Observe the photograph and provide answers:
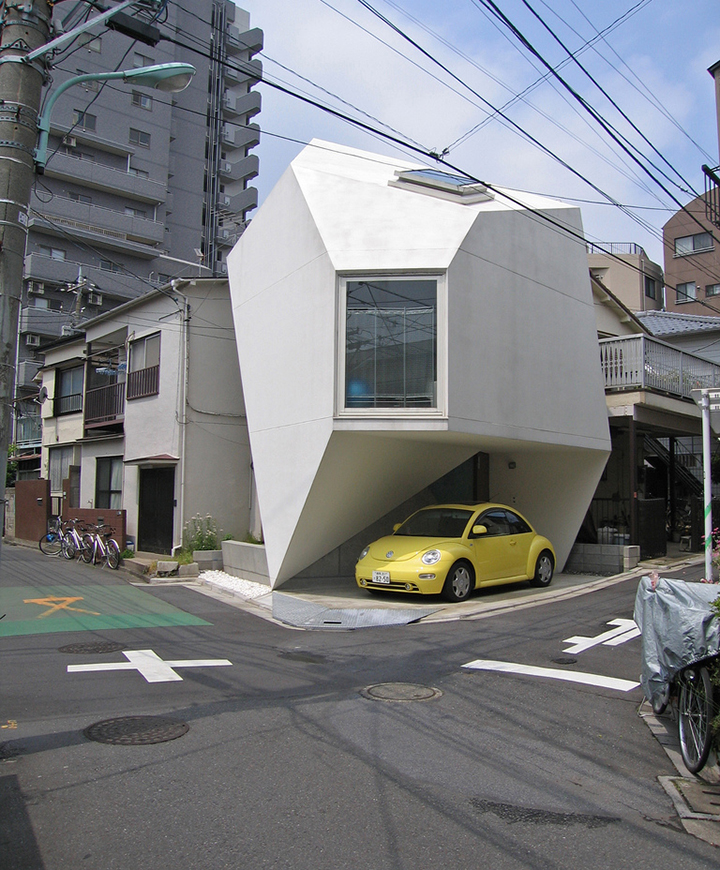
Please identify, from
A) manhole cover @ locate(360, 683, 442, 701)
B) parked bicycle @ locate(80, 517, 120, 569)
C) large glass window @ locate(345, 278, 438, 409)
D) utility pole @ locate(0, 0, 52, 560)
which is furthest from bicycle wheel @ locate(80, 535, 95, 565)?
utility pole @ locate(0, 0, 52, 560)

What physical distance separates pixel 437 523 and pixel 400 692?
19.1ft

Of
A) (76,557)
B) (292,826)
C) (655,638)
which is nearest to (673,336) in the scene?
(76,557)

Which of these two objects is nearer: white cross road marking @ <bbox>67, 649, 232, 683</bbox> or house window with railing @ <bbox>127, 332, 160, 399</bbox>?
white cross road marking @ <bbox>67, 649, 232, 683</bbox>

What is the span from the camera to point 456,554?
10852 mm

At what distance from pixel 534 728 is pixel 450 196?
10117mm

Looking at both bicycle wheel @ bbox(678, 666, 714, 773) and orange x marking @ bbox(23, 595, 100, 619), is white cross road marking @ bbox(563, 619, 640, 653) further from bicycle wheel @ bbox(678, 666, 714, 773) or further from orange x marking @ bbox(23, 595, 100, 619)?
orange x marking @ bbox(23, 595, 100, 619)

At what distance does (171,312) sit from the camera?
17297 mm

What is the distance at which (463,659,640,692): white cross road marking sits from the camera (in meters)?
6.47

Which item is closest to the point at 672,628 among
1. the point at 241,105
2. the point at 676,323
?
the point at 676,323

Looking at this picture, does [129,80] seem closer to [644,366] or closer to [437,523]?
[437,523]

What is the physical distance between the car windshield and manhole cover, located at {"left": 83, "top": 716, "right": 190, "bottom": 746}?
6784mm

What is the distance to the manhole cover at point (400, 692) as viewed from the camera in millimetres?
5986

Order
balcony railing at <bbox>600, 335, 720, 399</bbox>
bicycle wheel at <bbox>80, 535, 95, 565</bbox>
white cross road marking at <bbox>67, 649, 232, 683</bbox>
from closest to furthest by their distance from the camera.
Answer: white cross road marking at <bbox>67, 649, 232, 683</bbox> < balcony railing at <bbox>600, 335, 720, 399</bbox> < bicycle wheel at <bbox>80, 535, 95, 565</bbox>

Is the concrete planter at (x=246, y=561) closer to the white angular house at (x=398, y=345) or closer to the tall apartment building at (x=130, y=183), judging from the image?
the white angular house at (x=398, y=345)
